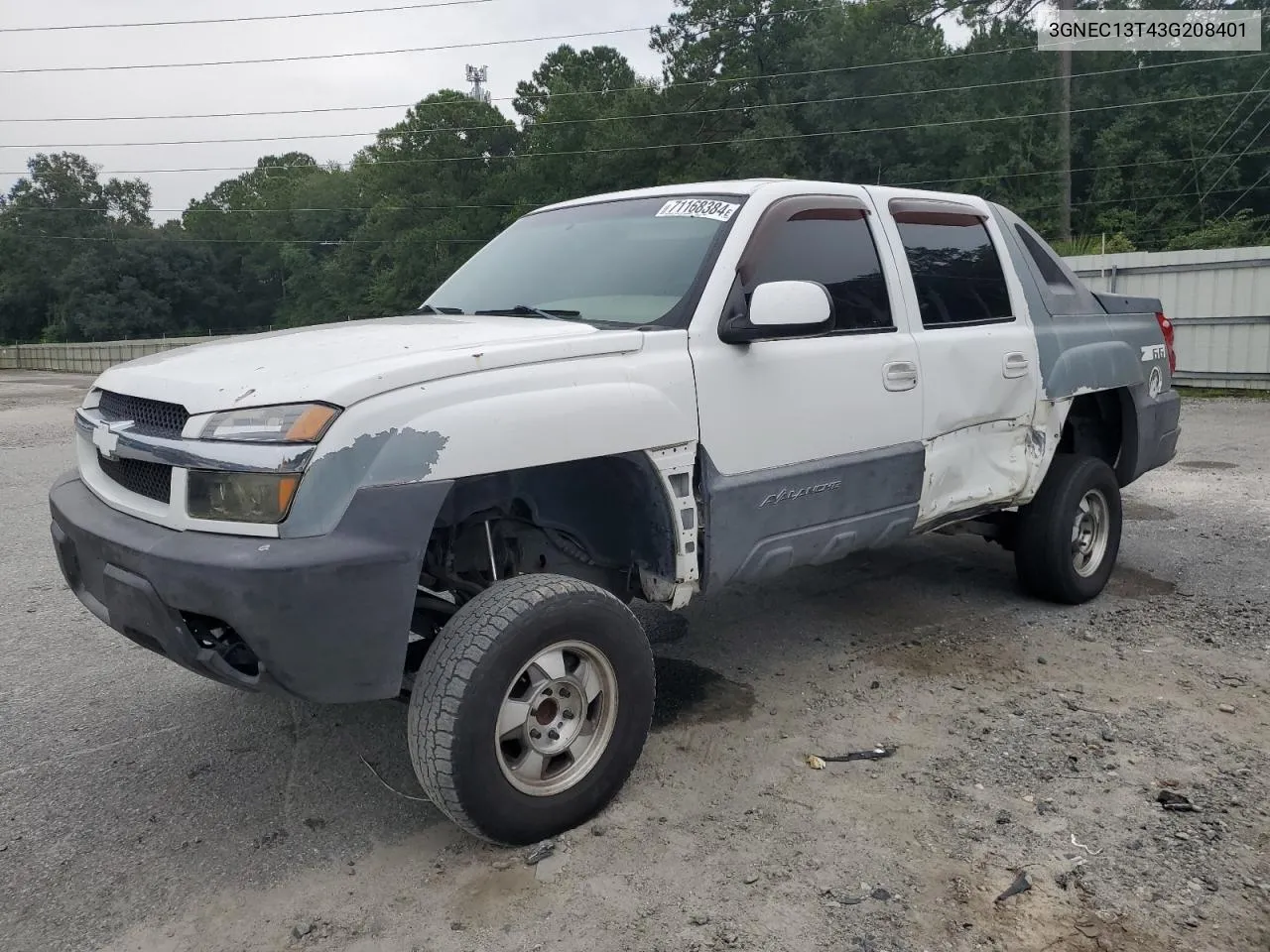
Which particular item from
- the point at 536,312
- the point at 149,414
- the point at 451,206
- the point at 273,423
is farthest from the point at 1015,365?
the point at 451,206

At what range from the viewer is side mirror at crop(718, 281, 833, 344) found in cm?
330

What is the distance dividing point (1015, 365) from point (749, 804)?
8.10 feet

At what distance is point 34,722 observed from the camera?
3.86 metres

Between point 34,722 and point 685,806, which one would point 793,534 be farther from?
point 34,722

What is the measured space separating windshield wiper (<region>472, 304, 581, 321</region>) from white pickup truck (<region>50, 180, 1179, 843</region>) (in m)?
0.02

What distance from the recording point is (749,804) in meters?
3.21

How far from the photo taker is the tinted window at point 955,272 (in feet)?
14.1

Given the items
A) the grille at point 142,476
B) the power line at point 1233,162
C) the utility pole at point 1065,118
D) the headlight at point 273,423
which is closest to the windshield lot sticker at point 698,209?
the headlight at point 273,423

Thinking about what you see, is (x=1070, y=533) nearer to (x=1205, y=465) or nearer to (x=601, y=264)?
(x=601, y=264)

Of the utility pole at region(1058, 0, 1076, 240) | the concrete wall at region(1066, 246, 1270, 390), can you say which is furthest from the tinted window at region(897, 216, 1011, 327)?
the utility pole at region(1058, 0, 1076, 240)

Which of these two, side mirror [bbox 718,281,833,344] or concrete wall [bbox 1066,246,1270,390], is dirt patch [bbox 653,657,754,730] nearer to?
side mirror [bbox 718,281,833,344]

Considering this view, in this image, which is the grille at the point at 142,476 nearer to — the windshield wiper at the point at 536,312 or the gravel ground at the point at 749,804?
the gravel ground at the point at 749,804

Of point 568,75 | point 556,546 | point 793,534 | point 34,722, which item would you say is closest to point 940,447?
point 793,534

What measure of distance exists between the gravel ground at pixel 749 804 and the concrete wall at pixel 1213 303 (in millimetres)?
10047
